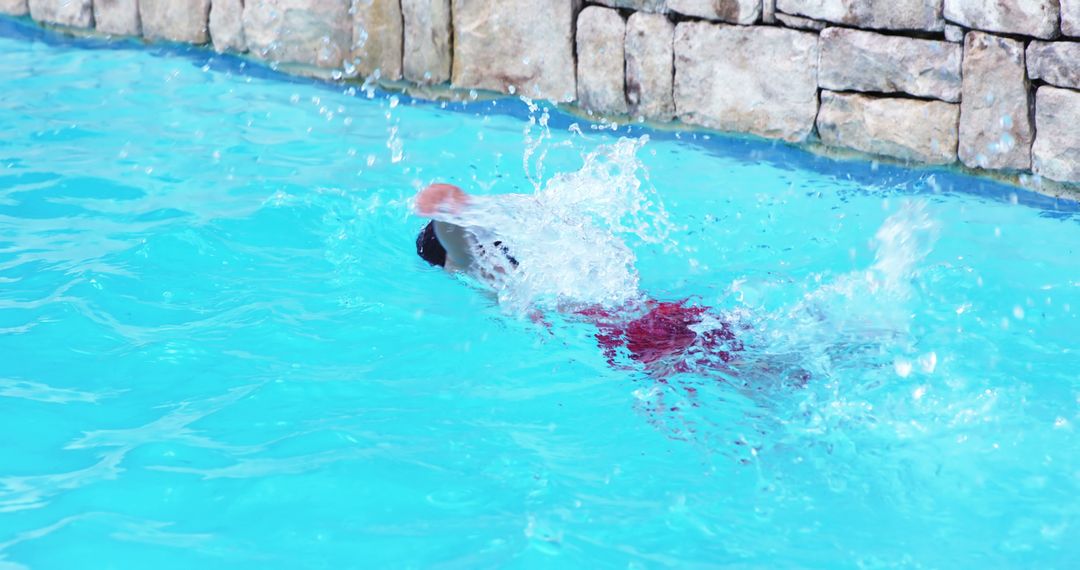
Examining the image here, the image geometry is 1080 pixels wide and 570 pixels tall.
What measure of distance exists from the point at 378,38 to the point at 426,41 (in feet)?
1.09

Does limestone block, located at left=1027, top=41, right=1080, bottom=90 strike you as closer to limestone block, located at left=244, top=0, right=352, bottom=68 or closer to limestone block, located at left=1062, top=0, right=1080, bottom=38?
limestone block, located at left=1062, top=0, right=1080, bottom=38

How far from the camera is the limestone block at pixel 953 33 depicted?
16.7ft

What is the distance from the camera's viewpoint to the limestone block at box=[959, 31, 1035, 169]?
4.98 m

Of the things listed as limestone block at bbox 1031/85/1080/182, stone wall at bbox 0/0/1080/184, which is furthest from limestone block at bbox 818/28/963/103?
limestone block at bbox 1031/85/1080/182

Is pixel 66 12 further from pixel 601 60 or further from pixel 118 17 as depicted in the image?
pixel 601 60

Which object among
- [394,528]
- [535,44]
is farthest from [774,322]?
[535,44]

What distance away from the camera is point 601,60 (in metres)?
6.09

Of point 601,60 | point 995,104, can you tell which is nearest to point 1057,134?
point 995,104

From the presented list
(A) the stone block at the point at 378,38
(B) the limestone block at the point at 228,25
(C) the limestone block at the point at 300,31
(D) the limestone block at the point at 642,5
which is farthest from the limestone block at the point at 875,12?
(B) the limestone block at the point at 228,25

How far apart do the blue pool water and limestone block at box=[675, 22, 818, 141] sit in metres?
0.17

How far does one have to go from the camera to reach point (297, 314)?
406 centimetres

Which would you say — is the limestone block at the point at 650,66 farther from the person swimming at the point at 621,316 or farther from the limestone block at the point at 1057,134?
the person swimming at the point at 621,316

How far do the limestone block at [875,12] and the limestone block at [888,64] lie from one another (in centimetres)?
6

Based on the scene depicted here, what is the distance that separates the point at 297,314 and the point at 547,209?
100 cm
